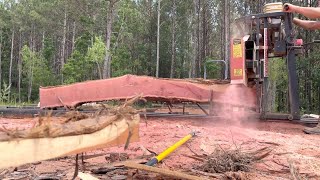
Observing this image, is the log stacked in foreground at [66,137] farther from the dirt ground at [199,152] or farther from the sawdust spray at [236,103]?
the sawdust spray at [236,103]

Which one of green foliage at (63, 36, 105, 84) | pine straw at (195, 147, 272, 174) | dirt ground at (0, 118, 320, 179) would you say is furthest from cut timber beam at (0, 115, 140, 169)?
green foliage at (63, 36, 105, 84)

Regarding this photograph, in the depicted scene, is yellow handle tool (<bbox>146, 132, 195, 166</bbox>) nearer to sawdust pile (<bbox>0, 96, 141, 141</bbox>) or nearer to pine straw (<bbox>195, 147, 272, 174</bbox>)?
pine straw (<bbox>195, 147, 272, 174</bbox>)

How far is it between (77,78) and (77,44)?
5.25m

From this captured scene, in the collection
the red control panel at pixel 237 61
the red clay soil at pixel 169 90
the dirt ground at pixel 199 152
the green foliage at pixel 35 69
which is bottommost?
the dirt ground at pixel 199 152

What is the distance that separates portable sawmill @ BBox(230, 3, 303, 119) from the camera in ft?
29.3

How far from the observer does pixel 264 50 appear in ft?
29.1

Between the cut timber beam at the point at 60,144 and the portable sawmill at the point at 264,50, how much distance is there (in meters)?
5.72

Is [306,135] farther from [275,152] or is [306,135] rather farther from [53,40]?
[53,40]

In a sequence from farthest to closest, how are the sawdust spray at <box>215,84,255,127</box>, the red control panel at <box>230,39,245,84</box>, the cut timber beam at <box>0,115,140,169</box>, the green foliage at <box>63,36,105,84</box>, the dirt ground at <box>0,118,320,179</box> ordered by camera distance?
the green foliage at <box>63,36,105,84</box> → the sawdust spray at <box>215,84,255,127</box> → the red control panel at <box>230,39,245,84</box> → the dirt ground at <box>0,118,320,179</box> → the cut timber beam at <box>0,115,140,169</box>

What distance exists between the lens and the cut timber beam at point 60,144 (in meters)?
2.79

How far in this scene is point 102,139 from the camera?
11.0ft

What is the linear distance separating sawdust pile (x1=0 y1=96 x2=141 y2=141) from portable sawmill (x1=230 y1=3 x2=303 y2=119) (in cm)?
570

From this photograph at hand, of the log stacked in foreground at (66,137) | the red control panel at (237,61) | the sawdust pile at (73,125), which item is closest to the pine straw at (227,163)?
the log stacked in foreground at (66,137)

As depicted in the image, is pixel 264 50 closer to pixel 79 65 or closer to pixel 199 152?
pixel 199 152
